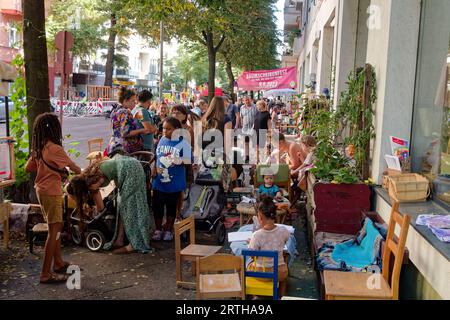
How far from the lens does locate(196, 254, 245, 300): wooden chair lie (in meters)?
4.02

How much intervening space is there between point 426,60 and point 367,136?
119cm

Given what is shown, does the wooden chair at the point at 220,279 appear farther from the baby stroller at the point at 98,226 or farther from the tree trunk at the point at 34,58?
the tree trunk at the point at 34,58

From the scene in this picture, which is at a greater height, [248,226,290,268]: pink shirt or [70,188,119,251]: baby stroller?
[248,226,290,268]: pink shirt

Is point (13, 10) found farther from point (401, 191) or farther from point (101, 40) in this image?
point (401, 191)

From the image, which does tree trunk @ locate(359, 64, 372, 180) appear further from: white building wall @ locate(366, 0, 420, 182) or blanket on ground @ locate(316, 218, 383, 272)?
blanket on ground @ locate(316, 218, 383, 272)

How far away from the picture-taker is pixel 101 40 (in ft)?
135

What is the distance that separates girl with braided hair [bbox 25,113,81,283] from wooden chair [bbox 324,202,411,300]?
297 cm

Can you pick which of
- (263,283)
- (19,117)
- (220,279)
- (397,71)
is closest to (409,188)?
(397,71)

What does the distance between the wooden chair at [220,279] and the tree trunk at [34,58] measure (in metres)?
4.35

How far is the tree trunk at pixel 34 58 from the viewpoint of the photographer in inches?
297

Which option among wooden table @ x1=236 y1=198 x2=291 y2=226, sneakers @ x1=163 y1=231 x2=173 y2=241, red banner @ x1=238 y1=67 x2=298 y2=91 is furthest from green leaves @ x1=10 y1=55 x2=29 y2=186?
red banner @ x1=238 y1=67 x2=298 y2=91

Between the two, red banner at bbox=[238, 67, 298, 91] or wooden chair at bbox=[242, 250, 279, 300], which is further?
red banner at bbox=[238, 67, 298, 91]
